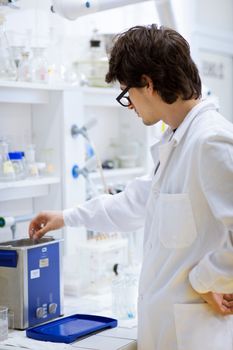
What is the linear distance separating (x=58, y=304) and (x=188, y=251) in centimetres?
67

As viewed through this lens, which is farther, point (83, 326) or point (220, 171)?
point (83, 326)

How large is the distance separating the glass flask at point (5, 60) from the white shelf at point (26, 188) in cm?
41

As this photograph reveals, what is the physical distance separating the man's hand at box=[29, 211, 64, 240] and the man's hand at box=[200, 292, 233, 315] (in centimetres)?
69

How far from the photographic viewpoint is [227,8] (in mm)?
4199

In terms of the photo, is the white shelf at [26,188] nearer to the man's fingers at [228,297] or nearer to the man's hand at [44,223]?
the man's hand at [44,223]

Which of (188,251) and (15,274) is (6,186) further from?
(188,251)

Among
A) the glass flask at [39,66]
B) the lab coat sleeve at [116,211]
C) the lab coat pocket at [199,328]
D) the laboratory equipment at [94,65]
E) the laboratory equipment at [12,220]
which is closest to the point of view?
the lab coat pocket at [199,328]

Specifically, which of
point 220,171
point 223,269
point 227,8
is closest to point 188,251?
point 223,269

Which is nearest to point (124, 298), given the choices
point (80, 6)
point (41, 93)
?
point (41, 93)

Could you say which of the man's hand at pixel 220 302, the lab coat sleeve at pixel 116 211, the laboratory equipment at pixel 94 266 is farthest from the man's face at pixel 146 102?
the laboratory equipment at pixel 94 266

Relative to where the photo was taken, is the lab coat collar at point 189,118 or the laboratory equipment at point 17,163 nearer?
the lab coat collar at point 189,118

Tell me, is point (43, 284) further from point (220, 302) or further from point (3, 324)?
point (220, 302)

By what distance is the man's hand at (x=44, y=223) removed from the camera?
2.23 meters

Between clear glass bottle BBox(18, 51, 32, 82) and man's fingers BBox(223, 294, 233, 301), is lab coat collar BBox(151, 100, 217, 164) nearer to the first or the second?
man's fingers BBox(223, 294, 233, 301)
